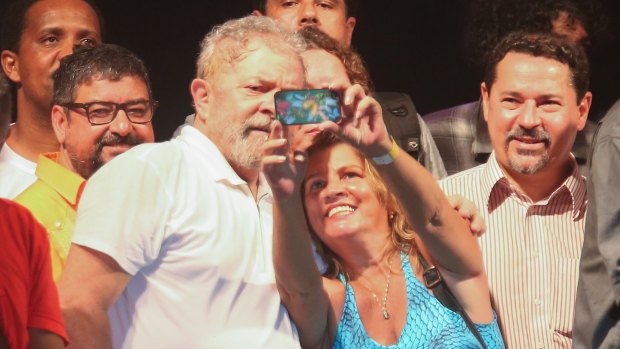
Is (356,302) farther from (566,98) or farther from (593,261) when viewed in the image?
(566,98)

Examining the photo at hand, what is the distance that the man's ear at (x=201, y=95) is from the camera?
121 inches

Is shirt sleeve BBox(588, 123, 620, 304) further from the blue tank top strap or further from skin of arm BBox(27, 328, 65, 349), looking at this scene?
skin of arm BBox(27, 328, 65, 349)

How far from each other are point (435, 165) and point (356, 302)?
0.88 m

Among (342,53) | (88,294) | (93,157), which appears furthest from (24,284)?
(342,53)

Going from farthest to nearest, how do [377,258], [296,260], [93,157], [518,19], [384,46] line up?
[384,46], [518,19], [93,157], [377,258], [296,260]

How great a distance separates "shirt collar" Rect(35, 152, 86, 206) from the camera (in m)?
3.12

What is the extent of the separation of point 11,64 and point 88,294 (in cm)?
154

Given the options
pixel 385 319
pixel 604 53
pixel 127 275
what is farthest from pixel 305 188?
pixel 604 53

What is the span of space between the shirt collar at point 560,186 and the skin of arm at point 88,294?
1.38 meters

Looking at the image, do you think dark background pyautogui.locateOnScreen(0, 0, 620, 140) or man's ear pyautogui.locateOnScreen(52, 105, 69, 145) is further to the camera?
dark background pyautogui.locateOnScreen(0, 0, 620, 140)

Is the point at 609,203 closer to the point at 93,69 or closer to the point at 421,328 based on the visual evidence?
the point at 421,328

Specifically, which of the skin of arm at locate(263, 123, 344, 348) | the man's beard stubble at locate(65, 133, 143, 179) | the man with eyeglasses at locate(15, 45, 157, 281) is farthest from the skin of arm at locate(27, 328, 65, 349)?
the man's beard stubble at locate(65, 133, 143, 179)

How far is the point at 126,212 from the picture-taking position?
8.91 ft

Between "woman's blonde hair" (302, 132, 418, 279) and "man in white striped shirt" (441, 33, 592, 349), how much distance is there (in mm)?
394
